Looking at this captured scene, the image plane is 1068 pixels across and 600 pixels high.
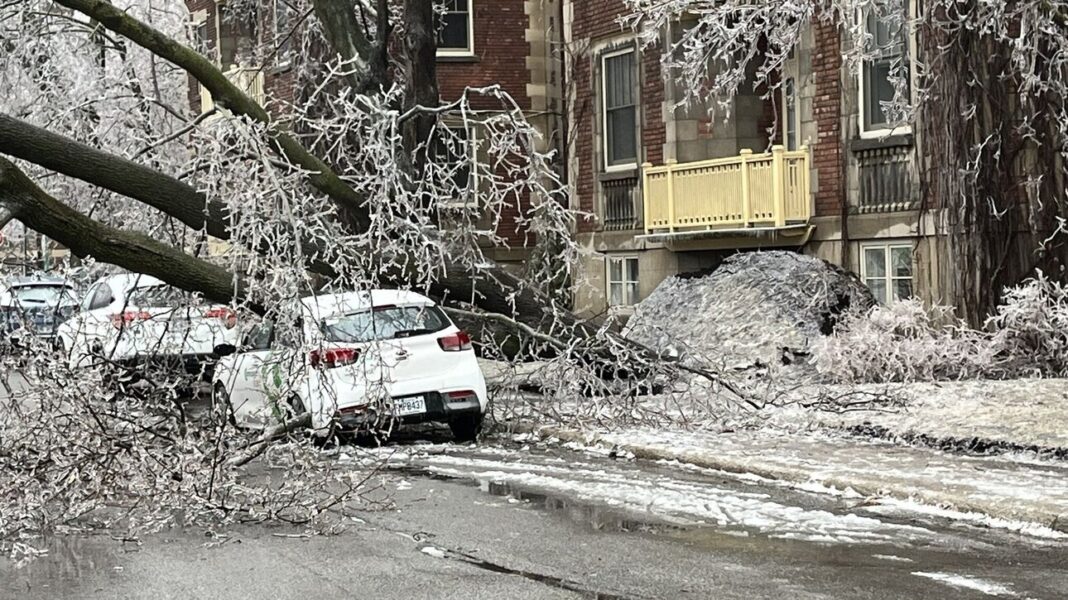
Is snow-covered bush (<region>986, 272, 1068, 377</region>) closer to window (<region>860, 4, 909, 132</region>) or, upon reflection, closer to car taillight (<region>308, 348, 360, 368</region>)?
window (<region>860, 4, 909, 132</region>)

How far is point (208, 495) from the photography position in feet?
34.8

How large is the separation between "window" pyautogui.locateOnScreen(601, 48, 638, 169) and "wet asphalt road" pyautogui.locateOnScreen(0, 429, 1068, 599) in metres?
16.7

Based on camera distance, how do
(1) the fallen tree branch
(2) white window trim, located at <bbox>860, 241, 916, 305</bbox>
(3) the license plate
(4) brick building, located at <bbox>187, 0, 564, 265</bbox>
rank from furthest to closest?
(4) brick building, located at <bbox>187, 0, 564, 265</bbox> → (2) white window trim, located at <bbox>860, 241, 916, 305</bbox> → (3) the license plate → (1) the fallen tree branch

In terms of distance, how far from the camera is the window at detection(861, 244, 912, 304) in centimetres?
2164

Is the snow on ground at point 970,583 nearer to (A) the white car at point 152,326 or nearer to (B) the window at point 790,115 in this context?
(A) the white car at point 152,326

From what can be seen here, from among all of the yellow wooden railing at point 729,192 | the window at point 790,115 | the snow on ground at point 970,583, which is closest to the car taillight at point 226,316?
the snow on ground at point 970,583

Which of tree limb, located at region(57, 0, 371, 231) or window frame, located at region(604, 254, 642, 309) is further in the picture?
window frame, located at region(604, 254, 642, 309)

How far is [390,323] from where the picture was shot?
15.0m

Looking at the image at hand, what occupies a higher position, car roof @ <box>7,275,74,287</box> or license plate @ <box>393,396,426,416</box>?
car roof @ <box>7,275,74,287</box>

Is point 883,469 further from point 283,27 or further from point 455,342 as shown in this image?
point 283,27

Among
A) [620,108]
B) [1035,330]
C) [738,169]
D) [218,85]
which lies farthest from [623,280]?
[218,85]

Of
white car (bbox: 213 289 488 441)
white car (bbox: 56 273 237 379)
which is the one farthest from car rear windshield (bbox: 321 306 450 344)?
white car (bbox: 56 273 237 379)

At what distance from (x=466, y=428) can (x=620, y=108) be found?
14049 mm

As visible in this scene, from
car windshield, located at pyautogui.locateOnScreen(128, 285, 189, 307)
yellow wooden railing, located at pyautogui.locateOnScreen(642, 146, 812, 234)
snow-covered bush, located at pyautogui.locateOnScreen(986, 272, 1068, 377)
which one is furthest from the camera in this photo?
yellow wooden railing, located at pyautogui.locateOnScreen(642, 146, 812, 234)
